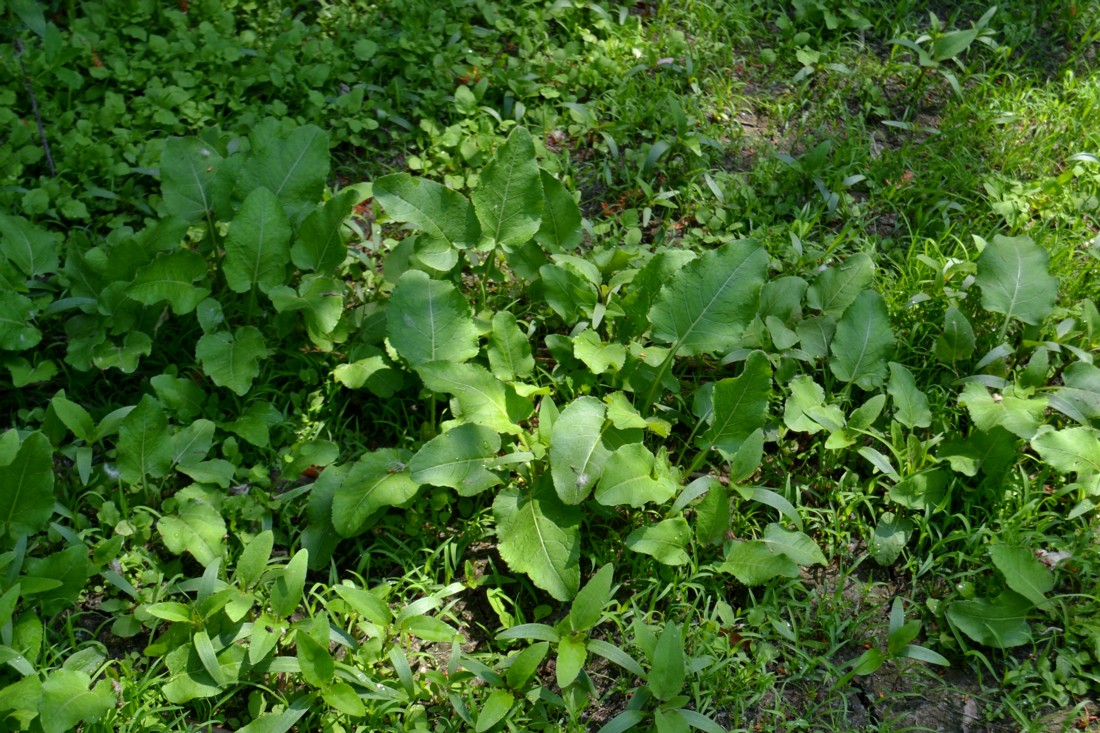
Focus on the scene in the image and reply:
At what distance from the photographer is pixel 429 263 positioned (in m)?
3.19

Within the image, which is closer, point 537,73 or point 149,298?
point 149,298

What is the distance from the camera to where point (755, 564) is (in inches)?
106

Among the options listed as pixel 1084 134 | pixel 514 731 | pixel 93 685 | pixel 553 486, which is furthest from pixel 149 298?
pixel 1084 134

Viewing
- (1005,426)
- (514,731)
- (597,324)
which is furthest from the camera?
(597,324)

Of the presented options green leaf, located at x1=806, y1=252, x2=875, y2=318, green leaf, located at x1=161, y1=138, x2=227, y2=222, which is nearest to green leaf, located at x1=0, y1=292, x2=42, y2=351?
green leaf, located at x1=161, y1=138, x2=227, y2=222

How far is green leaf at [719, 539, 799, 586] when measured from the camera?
105 inches

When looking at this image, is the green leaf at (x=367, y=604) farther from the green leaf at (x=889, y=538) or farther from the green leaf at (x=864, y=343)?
the green leaf at (x=864, y=343)

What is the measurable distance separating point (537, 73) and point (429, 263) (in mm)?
1432

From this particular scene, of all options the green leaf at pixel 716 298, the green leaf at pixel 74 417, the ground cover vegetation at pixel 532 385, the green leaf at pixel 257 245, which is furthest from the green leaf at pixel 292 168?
the green leaf at pixel 716 298

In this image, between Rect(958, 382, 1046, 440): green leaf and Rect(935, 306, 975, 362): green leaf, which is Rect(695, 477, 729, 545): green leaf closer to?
Rect(958, 382, 1046, 440): green leaf

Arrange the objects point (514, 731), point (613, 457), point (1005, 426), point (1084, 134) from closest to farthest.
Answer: point (514, 731), point (613, 457), point (1005, 426), point (1084, 134)

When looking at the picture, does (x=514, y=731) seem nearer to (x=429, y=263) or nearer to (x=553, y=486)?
(x=553, y=486)

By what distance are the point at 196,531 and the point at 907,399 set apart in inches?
88.1

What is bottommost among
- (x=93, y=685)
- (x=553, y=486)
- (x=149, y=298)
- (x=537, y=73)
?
(x=93, y=685)
